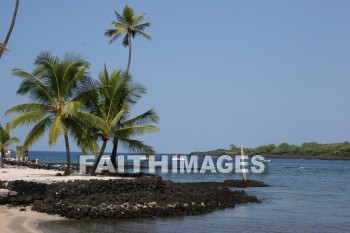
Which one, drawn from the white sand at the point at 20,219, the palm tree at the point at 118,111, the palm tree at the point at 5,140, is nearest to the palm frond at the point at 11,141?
the palm tree at the point at 5,140

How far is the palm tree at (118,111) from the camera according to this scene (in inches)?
1233

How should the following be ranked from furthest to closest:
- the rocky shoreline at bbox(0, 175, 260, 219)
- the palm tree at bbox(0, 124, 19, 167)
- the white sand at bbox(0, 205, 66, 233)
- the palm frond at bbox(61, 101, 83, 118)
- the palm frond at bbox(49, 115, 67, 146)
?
1. the palm tree at bbox(0, 124, 19, 167)
2. the palm frond at bbox(49, 115, 67, 146)
3. the palm frond at bbox(61, 101, 83, 118)
4. the rocky shoreline at bbox(0, 175, 260, 219)
5. the white sand at bbox(0, 205, 66, 233)

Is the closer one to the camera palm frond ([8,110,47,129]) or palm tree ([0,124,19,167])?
palm frond ([8,110,47,129])

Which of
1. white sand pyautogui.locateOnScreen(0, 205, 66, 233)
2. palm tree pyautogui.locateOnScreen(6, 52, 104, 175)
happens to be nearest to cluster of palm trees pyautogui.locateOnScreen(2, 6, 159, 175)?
palm tree pyautogui.locateOnScreen(6, 52, 104, 175)

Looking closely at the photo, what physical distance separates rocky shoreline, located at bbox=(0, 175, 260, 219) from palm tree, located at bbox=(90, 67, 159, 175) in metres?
A: 8.53

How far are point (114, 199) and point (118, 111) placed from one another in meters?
14.6

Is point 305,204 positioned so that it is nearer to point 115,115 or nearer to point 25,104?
point 115,115

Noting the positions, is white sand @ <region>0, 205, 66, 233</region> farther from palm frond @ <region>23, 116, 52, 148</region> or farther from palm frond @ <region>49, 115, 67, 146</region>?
palm frond @ <region>23, 116, 52, 148</region>

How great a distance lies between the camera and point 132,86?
Answer: 3372 centimetres

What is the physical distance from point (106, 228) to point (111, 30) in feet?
104

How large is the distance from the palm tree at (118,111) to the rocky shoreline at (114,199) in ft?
28.0

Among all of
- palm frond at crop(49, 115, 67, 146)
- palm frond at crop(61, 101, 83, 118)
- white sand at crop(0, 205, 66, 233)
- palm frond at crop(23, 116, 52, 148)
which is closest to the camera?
white sand at crop(0, 205, 66, 233)

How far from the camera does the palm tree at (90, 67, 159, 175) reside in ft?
103

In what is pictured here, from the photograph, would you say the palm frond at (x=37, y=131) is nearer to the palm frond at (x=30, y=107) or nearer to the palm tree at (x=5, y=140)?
the palm frond at (x=30, y=107)
